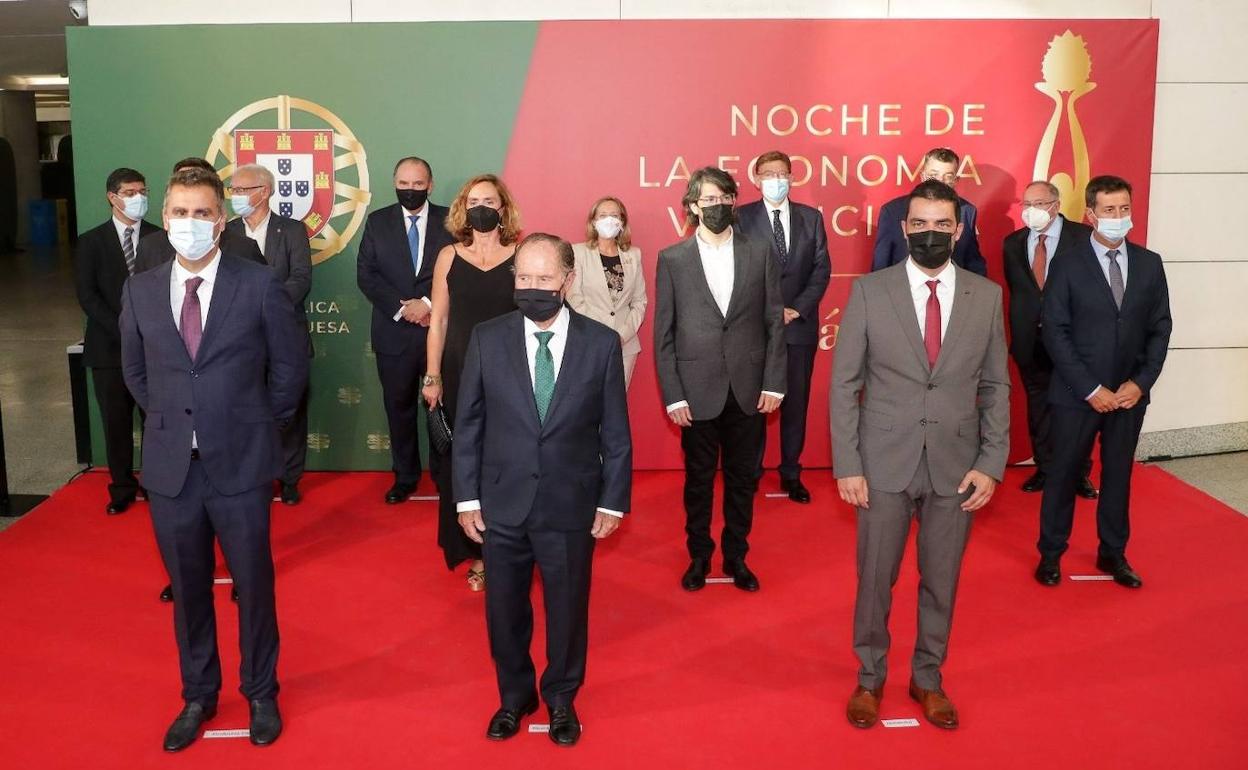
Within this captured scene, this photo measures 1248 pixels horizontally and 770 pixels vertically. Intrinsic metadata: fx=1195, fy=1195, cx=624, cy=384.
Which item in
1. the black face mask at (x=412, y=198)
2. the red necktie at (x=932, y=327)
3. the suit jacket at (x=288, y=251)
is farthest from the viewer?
the black face mask at (x=412, y=198)

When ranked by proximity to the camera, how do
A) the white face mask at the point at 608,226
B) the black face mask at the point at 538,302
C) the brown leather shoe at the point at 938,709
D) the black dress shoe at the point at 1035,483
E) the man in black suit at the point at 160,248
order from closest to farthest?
the black face mask at the point at 538,302 < the brown leather shoe at the point at 938,709 < the man in black suit at the point at 160,248 < the white face mask at the point at 608,226 < the black dress shoe at the point at 1035,483

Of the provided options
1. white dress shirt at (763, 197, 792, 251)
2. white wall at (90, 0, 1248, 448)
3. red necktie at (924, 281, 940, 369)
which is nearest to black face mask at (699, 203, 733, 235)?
red necktie at (924, 281, 940, 369)

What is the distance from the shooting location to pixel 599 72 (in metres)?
7.07

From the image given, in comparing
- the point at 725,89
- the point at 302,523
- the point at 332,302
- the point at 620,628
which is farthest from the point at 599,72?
the point at 620,628

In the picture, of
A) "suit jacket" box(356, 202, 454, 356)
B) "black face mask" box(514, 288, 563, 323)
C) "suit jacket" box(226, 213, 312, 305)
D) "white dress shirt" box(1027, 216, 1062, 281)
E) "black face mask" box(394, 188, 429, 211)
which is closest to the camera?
"black face mask" box(514, 288, 563, 323)

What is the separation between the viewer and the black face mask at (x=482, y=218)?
4.84m

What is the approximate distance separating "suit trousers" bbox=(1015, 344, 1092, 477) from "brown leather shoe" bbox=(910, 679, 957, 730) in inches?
118

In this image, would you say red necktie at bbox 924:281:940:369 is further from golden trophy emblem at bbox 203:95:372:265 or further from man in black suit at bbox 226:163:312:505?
golden trophy emblem at bbox 203:95:372:265

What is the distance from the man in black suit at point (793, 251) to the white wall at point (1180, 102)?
4.61 feet

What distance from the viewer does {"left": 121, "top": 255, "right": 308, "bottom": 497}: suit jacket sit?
373 centimetres

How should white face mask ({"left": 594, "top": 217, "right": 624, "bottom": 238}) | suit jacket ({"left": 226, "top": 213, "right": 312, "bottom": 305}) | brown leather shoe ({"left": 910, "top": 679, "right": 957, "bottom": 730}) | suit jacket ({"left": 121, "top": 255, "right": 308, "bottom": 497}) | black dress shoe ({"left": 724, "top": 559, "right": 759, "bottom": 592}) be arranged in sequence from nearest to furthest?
suit jacket ({"left": 121, "top": 255, "right": 308, "bottom": 497}) → brown leather shoe ({"left": 910, "top": 679, "right": 957, "bottom": 730}) → black dress shoe ({"left": 724, "top": 559, "right": 759, "bottom": 592}) → white face mask ({"left": 594, "top": 217, "right": 624, "bottom": 238}) → suit jacket ({"left": 226, "top": 213, "right": 312, "bottom": 305})

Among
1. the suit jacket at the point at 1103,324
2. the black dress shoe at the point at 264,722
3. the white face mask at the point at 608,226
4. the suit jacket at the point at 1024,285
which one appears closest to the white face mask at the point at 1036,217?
the suit jacket at the point at 1024,285

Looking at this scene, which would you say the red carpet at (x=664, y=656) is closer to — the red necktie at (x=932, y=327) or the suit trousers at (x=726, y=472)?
the suit trousers at (x=726, y=472)

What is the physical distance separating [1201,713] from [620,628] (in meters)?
2.17
